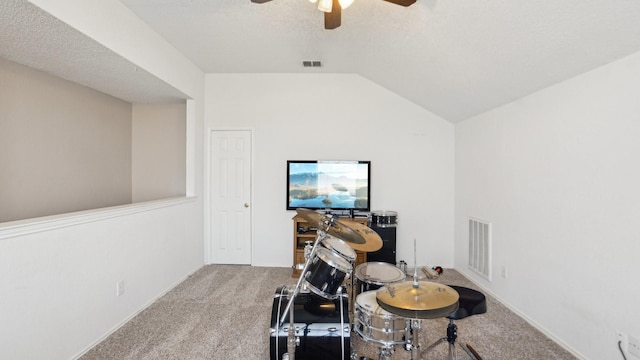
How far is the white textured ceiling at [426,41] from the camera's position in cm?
173

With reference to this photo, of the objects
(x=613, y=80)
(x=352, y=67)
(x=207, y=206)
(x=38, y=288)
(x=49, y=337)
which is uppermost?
(x=352, y=67)

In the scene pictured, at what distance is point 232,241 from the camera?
4.09m

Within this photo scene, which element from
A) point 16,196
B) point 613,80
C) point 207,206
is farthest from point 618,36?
point 16,196

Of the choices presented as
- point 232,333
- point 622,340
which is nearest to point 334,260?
point 232,333

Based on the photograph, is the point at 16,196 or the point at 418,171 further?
the point at 418,171

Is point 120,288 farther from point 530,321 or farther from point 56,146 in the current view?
point 530,321

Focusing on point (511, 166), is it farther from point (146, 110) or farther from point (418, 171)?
point (146, 110)

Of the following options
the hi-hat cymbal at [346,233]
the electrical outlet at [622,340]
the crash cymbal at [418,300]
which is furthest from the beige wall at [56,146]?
the electrical outlet at [622,340]

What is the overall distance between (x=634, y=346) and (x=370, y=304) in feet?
5.14

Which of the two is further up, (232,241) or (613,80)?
(613,80)

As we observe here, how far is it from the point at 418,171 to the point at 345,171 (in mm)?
1050

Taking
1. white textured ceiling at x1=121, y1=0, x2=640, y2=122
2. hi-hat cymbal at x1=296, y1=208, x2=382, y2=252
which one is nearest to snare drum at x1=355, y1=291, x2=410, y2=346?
hi-hat cymbal at x1=296, y1=208, x2=382, y2=252

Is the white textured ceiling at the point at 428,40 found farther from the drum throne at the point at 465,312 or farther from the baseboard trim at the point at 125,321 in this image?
the baseboard trim at the point at 125,321

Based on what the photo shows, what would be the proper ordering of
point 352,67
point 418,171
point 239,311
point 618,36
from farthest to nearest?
point 418,171, point 352,67, point 239,311, point 618,36
